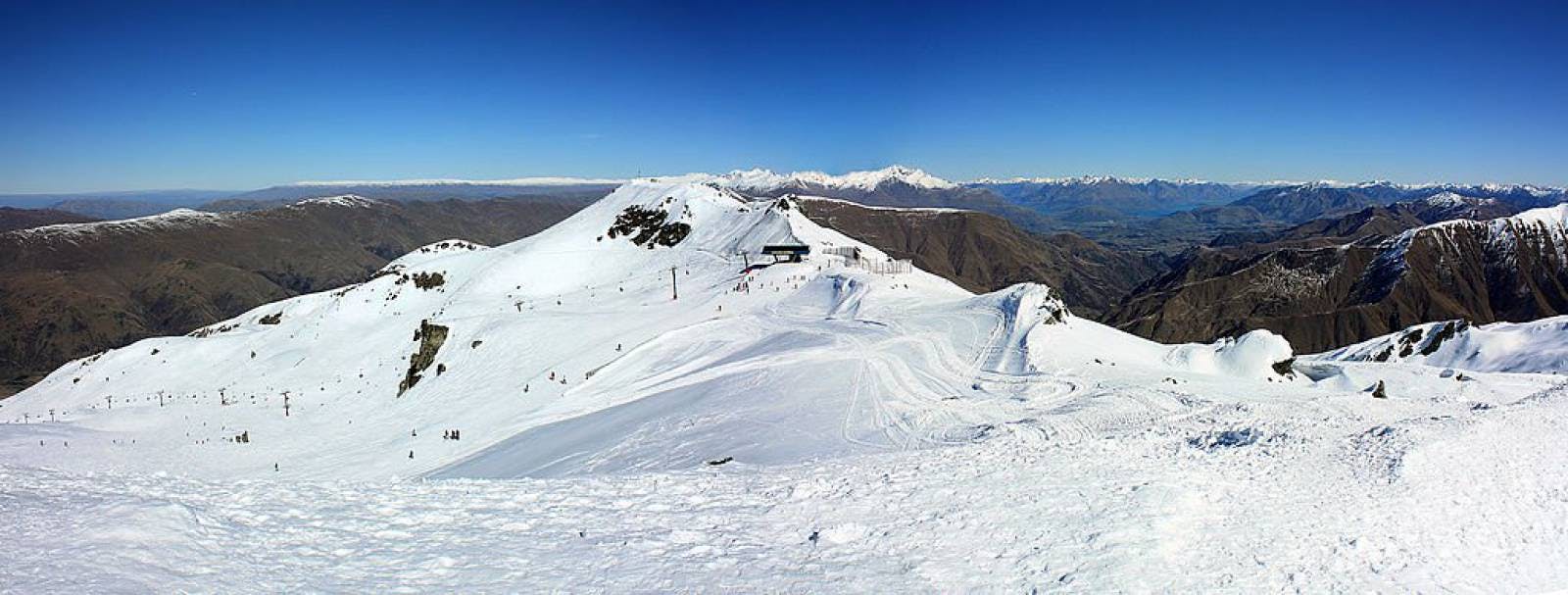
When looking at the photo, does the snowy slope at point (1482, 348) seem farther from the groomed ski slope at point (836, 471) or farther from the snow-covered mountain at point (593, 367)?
the snow-covered mountain at point (593, 367)

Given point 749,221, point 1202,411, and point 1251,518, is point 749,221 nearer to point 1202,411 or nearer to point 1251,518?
point 1202,411

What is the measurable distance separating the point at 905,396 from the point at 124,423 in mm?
43670

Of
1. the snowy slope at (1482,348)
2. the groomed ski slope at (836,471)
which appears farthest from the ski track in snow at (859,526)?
the snowy slope at (1482,348)

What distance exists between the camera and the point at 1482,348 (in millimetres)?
54562

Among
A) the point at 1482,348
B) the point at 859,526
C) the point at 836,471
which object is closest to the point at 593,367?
the point at 836,471

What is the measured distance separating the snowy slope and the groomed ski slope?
26.5 metres

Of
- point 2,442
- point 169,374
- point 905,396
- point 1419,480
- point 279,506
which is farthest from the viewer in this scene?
point 169,374

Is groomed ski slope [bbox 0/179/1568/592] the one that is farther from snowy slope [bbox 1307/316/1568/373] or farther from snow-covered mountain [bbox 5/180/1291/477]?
snowy slope [bbox 1307/316/1568/373]

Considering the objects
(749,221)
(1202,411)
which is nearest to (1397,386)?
(1202,411)

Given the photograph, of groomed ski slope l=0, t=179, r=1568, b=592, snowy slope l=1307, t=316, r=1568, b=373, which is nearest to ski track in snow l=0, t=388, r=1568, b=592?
groomed ski slope l=0, t=179, r=1568, b=592

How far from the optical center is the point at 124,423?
3853 cm

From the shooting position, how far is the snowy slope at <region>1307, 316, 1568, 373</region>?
4912 cm

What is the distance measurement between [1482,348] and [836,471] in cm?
6757

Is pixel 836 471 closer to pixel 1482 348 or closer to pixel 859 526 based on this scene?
pixel 859 526
